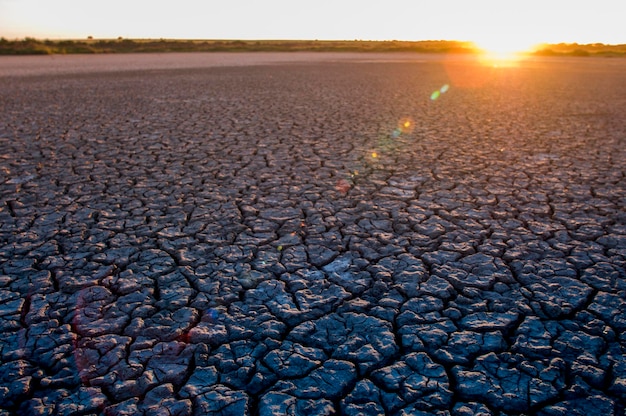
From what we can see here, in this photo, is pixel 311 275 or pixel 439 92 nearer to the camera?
pixel 311 275

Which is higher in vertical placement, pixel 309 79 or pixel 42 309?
pixel 309 79

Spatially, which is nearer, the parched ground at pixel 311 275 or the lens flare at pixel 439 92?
the parched ground at pixel 311 275

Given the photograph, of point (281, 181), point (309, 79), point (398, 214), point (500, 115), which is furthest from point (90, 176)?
point (309, 79)

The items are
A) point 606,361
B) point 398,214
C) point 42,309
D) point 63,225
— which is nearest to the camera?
point 606,361

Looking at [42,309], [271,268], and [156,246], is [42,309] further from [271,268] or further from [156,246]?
[271,268]

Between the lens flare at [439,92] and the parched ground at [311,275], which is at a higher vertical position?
the lens flare at [439,92]

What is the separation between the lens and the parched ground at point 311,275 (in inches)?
74.6

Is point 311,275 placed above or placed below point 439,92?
below

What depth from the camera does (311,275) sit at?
2.79m

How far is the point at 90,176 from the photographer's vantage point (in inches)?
185

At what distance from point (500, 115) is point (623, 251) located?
5.96 m

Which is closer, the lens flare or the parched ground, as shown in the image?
the parched ground

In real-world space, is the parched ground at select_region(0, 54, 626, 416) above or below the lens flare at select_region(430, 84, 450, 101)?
below

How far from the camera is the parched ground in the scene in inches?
74.6
